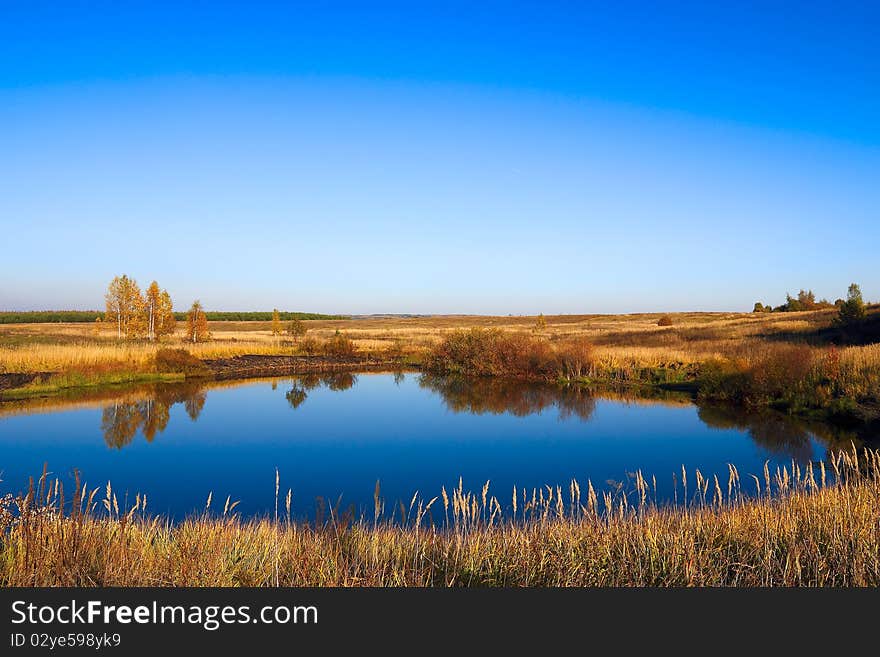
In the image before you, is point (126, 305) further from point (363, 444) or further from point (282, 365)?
point (363, 444)

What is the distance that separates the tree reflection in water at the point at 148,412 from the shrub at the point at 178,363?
10.4 feet

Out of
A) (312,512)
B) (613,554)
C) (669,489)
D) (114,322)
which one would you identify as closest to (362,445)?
(312,512)

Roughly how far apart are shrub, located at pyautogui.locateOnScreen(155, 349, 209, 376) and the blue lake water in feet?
18.9

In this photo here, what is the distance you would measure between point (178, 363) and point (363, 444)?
18.0m

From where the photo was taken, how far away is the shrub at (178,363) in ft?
93.5

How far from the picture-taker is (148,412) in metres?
19.0

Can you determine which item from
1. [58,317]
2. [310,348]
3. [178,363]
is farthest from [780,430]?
[58,317]

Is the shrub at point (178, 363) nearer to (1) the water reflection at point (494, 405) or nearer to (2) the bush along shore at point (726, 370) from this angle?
(1) the water reflection at point (494, 405)

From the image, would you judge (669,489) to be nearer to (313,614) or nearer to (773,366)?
(313,614)

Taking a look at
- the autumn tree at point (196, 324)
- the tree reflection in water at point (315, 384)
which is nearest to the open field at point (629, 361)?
the tree reflection in water at point (315, 384)

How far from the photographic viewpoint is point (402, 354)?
41562mm

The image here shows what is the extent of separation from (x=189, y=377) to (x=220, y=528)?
2498cm

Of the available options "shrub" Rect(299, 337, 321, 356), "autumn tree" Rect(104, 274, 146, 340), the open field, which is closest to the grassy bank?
the open field

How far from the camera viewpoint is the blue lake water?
36.3 ft
